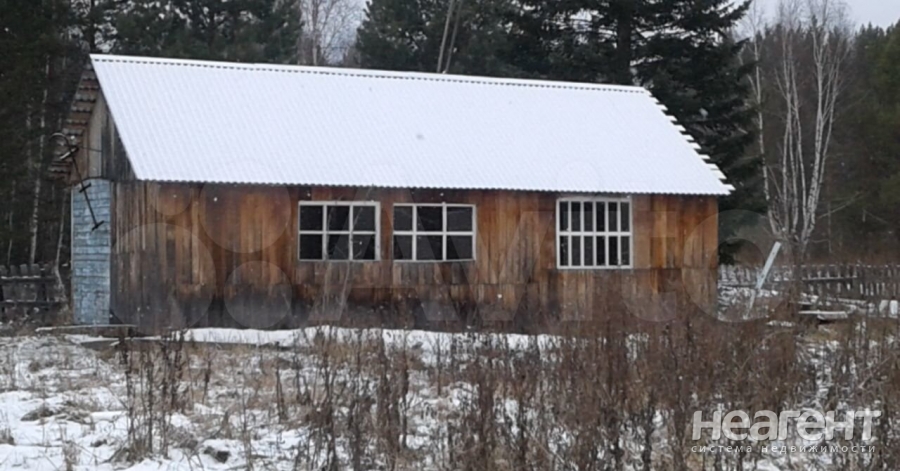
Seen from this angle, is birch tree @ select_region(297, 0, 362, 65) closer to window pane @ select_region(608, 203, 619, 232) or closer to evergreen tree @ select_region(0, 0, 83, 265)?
evergreen tree @ select_region(0, 0, 83, 265)

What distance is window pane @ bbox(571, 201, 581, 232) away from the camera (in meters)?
18.4

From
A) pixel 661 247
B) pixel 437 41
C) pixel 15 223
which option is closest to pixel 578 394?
pixel 661 247

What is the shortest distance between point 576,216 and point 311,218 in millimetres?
4416

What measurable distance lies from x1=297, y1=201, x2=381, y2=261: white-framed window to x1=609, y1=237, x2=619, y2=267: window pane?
4051mm

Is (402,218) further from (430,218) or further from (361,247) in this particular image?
(361,247)

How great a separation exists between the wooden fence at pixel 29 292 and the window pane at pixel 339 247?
6.37m

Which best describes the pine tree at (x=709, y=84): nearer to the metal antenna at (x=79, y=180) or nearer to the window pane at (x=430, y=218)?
the window pane at (x=430, y=218)

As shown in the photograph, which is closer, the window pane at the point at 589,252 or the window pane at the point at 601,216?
the window pane at the point at 589,252

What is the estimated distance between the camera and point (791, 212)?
1548 inches

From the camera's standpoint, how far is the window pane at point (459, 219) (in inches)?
691

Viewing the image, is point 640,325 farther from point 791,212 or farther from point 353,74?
point 791,212

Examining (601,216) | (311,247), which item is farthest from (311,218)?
(601,216)

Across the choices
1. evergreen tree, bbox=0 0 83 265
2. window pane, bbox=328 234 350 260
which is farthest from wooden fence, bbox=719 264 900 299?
evergreen tree, bbox=0 0 83 265

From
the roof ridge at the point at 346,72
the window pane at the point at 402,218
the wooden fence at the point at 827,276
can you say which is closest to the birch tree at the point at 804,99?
the wooden fence at the point at 827,276
